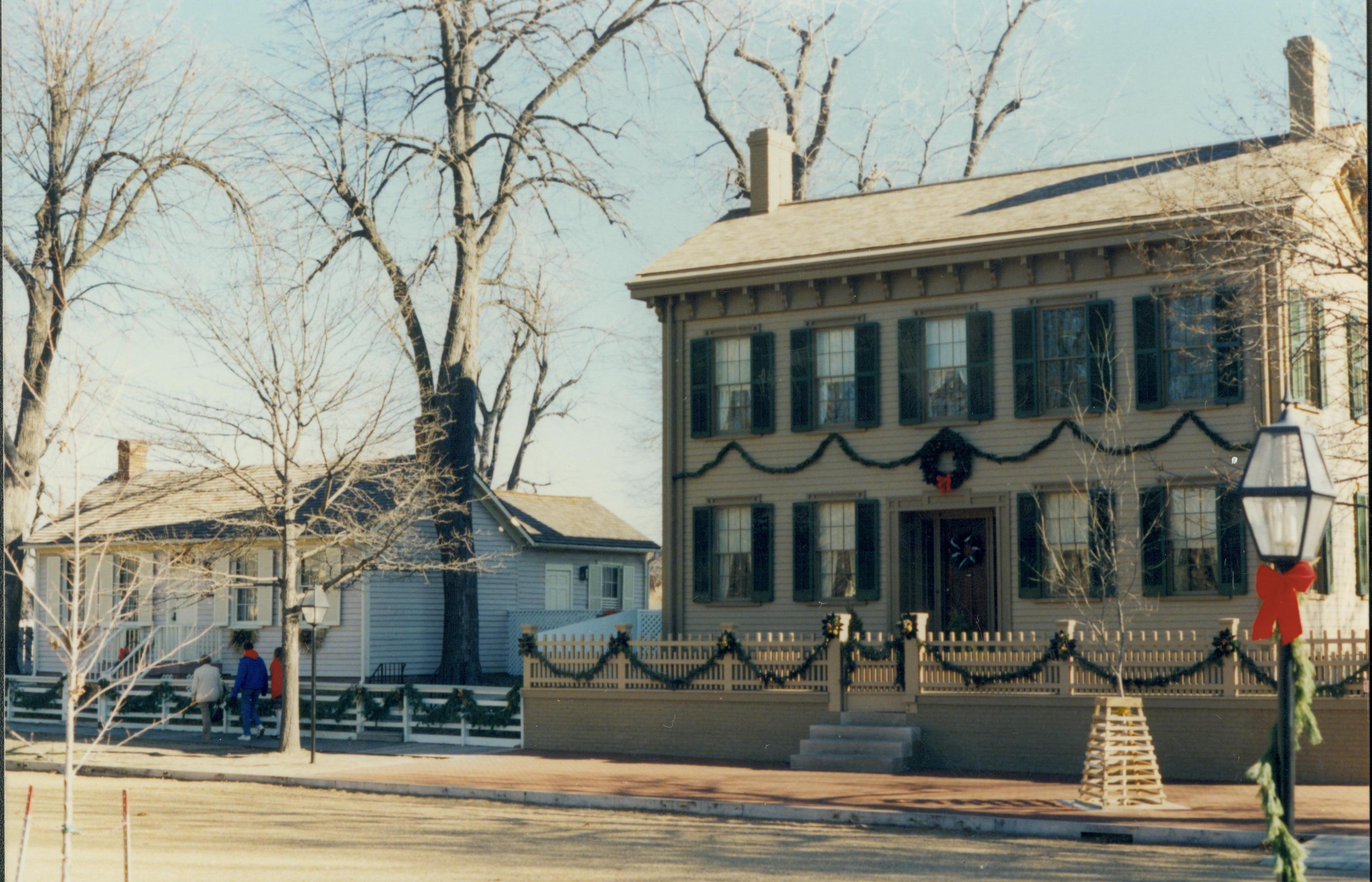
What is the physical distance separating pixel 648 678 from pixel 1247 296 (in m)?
10.1

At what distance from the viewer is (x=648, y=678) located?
21703 mm

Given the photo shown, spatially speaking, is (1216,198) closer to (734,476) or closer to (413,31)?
(734,476)

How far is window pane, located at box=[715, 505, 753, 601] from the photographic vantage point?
78.5ft

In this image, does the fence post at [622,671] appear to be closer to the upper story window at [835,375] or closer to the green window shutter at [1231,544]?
the upper story window at [835,375]

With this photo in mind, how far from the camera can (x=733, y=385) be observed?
24.4 meters

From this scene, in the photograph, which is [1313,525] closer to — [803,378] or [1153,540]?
[1153,540]

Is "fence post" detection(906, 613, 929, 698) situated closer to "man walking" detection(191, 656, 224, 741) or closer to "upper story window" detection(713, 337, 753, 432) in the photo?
"upper story window" detection(713, 337, 753, 432)

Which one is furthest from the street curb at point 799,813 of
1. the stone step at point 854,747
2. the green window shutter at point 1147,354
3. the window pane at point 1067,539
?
the green window shutter at point 1147,354

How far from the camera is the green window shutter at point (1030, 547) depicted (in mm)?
21484

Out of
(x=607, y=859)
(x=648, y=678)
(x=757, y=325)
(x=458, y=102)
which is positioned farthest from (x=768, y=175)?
(x=607, y=859)

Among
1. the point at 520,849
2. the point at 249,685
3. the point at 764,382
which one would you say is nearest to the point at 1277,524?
the point at 520,849

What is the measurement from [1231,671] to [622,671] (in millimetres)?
8878

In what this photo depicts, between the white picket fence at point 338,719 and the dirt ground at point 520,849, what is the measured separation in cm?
613

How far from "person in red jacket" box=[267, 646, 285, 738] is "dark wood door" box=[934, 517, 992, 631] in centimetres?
1078
